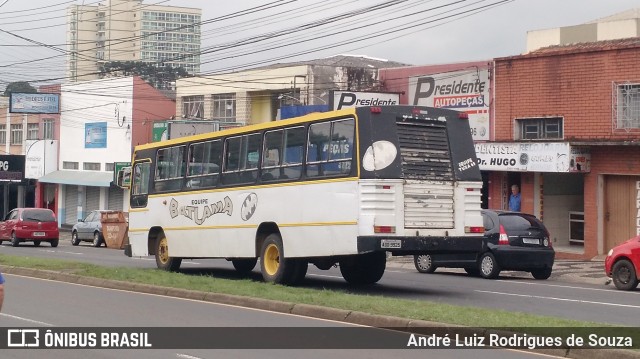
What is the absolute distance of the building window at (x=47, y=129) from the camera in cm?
6494

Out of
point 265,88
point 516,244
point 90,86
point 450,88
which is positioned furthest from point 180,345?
point 90,86

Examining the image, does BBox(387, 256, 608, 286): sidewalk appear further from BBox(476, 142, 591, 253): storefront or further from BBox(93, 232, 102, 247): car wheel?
BBox(93, 232, 102, 247): car wheel

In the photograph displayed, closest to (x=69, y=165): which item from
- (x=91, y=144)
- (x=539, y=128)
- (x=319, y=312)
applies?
(x=91, y=144)

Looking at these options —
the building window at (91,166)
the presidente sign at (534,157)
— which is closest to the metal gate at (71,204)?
the building window at (91,166)

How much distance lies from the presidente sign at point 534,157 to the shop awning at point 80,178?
3095 cm

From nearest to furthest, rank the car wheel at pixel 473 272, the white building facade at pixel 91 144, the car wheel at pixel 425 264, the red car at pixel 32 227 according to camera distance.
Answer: the car wheel at pixel 473 272 < the car wheel at pixel 425 264 < the red car at pixel 32 227 < the white building facade at pixel 91 144

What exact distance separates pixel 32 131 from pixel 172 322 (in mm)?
56950

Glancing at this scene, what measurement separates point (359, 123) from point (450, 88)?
17216 millimetres

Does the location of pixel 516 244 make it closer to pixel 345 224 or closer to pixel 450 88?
pixel 345 224

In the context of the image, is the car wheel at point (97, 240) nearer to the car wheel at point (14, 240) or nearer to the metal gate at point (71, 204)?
the car wheel at point (14, 240)

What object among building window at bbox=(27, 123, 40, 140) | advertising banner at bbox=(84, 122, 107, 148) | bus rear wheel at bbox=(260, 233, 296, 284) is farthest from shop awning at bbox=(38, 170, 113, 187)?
bus rear wheel at bbox=(260, 233, 296, 284)

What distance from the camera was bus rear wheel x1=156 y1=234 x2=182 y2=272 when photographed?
77.1ft

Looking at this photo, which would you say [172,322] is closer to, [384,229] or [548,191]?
[384,229]

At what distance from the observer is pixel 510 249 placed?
74.3 feet
